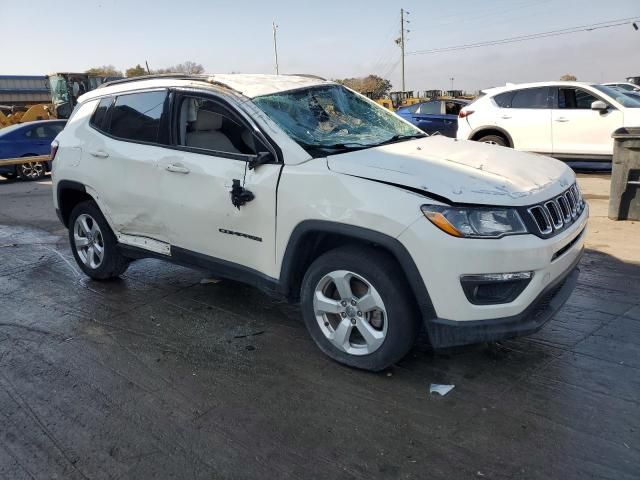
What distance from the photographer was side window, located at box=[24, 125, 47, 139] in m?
14.7

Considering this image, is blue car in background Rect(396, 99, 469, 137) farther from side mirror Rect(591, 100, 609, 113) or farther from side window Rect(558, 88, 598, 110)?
side mirror Rect(591, 100, 609, 113)

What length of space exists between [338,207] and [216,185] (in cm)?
104

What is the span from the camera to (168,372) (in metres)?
3.50

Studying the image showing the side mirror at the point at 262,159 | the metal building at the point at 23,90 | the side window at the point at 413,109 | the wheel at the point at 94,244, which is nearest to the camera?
the side mirror at the point at 262,159

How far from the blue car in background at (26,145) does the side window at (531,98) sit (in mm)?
12051

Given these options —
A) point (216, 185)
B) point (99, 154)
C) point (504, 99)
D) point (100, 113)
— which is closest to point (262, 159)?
point (216, 185)

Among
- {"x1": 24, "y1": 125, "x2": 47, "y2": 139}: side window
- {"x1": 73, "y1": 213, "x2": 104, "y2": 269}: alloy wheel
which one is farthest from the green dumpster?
{"x1": 24, "y1": 125, "x2": 47, "y2": 139}: side window

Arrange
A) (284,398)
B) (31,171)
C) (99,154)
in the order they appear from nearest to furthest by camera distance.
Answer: (284,398) < (99,154) < (31,171)

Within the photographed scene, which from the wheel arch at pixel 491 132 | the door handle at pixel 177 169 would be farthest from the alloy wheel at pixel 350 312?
the wheel arch at pixel 491 132

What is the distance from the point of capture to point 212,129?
4.03 meters

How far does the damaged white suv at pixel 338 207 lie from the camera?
2.92 m

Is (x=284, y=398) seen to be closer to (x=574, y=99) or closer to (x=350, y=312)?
(x=350, y=312)

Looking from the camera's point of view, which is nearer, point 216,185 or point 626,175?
point 216,185

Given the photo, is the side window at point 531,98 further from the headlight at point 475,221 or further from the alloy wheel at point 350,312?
the alloy wheel at point 350,312
